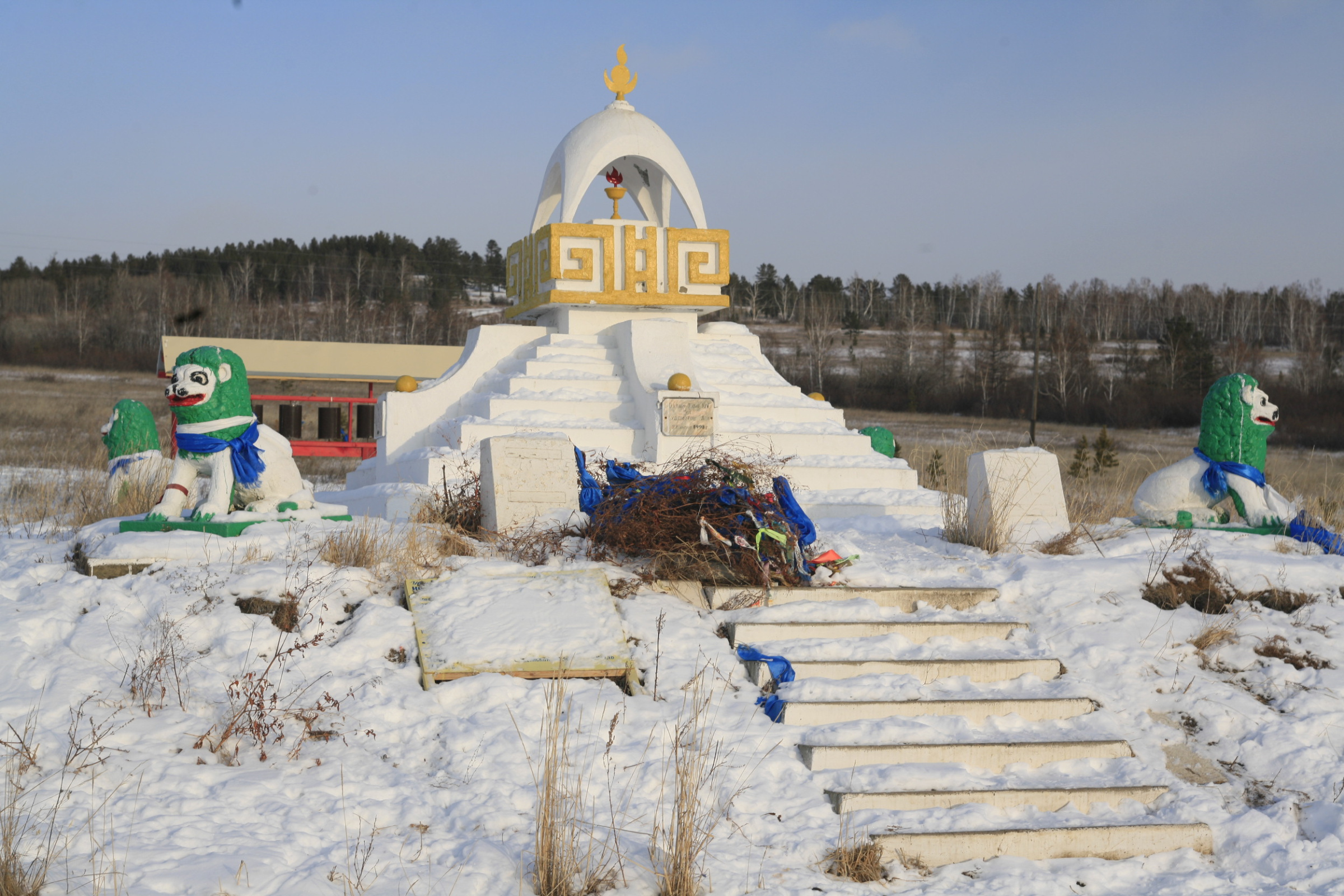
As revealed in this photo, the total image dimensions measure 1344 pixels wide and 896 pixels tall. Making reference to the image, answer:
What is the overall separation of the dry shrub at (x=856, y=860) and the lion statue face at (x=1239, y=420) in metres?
5.61

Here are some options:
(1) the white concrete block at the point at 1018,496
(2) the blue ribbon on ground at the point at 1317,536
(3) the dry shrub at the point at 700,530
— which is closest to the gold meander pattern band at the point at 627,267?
(1) the white concrete block at the point at 1018,496

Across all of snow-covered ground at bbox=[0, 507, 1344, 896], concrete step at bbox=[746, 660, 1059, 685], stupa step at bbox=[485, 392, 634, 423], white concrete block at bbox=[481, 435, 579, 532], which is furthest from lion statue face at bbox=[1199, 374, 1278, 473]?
stupa step at bbox=[485, 392, 634, 423]

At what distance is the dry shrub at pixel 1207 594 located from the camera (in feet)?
21.4

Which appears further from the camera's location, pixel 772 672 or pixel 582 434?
pixel 582 434

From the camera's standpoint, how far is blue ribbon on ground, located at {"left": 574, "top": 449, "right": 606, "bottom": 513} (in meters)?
7.41

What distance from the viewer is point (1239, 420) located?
8.23m

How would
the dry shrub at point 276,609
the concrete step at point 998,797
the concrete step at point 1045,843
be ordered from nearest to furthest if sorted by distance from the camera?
the concrete step at point 1045,843, the concrete step at point 998,797, the dry shrub at point 276,609

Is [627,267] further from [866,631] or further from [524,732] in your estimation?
[524,732]

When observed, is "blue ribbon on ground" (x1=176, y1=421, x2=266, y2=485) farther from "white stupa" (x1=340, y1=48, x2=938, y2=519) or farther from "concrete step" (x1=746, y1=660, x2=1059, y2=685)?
"concrete step" (x1=746, y1=660, x2=1059, y2=685)

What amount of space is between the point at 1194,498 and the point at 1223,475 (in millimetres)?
283

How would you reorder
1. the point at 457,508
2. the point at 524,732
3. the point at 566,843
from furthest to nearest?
the point at 457,508 → the point at 524,732 → the point at 566,843

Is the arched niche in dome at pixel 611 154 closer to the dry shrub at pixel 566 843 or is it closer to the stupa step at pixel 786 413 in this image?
the stupa step at pixel 786 413

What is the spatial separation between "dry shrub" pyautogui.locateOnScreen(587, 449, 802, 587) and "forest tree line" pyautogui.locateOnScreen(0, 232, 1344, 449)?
25.0 metres

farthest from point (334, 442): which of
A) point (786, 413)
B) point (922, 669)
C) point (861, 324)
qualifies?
point (861, 324)
